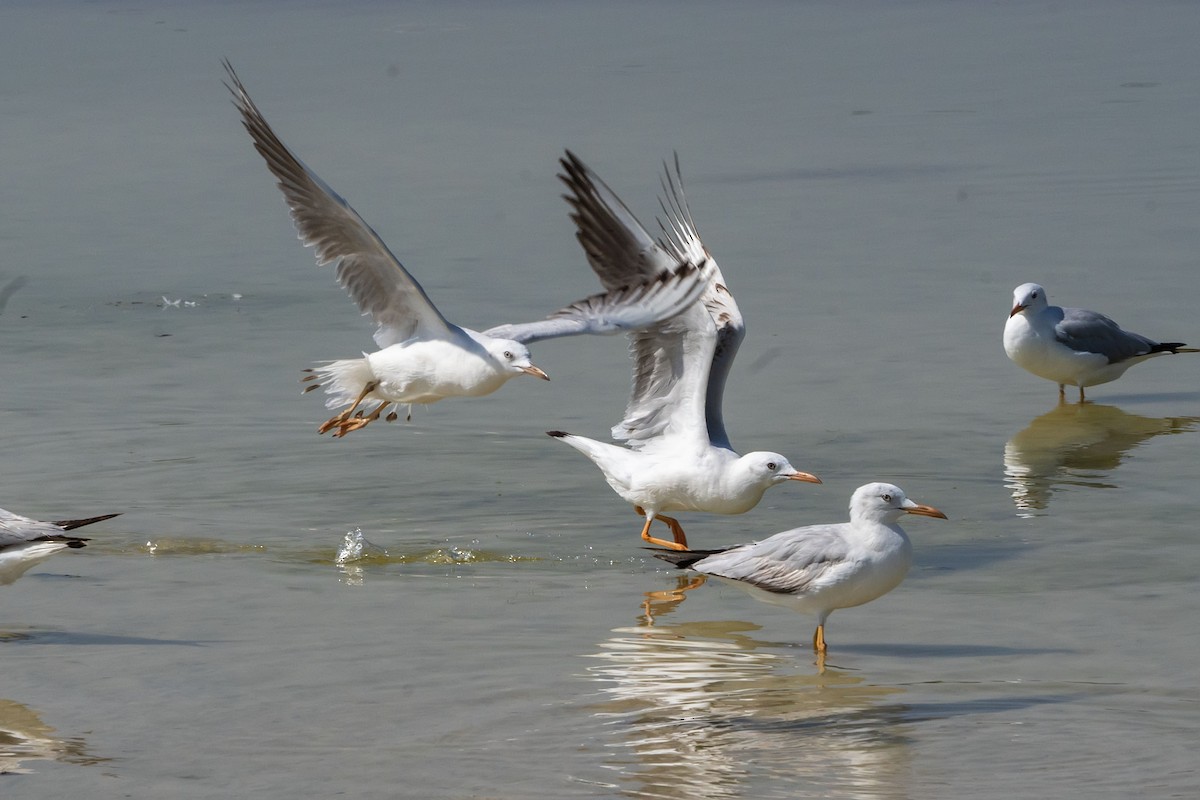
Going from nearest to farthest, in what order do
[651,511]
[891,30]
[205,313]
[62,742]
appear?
[62,742]
[651,511]
[205,313]
[891,30]

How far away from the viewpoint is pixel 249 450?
1143cm

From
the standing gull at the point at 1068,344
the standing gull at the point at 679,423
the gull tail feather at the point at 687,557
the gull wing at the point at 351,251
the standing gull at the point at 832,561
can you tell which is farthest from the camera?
the standing gull at the point at 1068,344

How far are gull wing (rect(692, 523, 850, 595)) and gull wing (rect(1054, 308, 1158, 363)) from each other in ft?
16.7

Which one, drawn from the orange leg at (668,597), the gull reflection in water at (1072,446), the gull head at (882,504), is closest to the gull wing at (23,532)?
the orange leg at (668,597)

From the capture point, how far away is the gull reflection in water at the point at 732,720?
641 cm

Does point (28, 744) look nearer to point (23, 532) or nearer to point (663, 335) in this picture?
point (23, 532)

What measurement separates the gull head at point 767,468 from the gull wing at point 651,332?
51cm

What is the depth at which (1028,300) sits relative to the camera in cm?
1290

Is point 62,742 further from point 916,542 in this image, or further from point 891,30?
point 891,30

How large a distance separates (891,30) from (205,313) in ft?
56.9

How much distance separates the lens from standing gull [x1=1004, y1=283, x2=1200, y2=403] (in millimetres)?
12773

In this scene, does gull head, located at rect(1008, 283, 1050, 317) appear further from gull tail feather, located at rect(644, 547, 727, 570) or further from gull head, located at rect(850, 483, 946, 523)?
gull tail feather, located at rect(644, 547, 727, 570)

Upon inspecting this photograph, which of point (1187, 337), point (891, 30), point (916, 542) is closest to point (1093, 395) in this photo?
point (1187, 337)

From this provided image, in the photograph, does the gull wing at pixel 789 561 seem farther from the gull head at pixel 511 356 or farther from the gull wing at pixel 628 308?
the gull head at pixel 511 356
